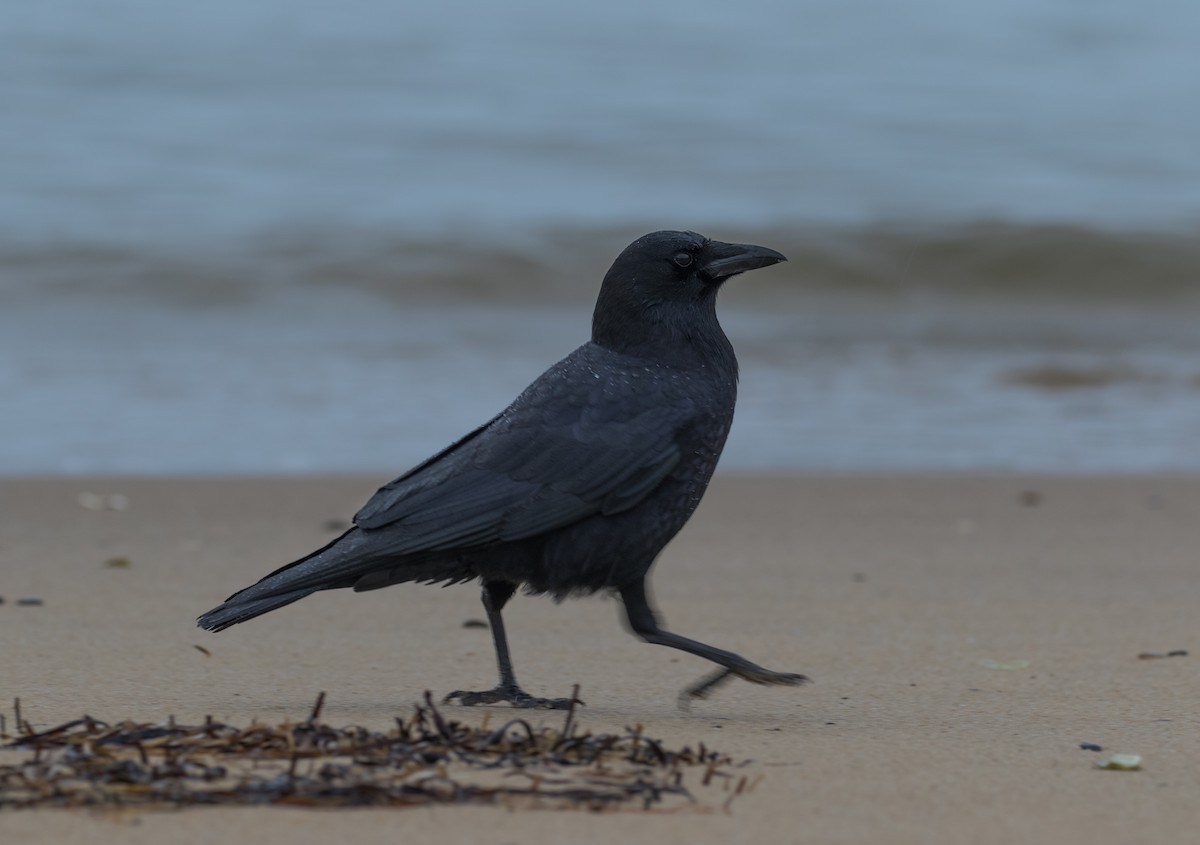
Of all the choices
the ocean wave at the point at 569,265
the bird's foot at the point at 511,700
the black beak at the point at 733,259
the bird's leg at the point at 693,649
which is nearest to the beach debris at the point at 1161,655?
the bird's leg at the point at 693,649

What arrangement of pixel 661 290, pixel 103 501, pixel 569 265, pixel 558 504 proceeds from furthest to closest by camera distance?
pixel 569 265
pixel 103 501
pixel 661 290
pixel 558 504

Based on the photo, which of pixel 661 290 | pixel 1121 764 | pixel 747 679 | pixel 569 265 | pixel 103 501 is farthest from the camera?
pixel 569 265

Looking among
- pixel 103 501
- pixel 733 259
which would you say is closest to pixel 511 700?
pixel 733 259

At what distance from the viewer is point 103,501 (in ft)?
21.6

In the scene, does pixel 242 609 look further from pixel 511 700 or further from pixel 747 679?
pixel 747 679

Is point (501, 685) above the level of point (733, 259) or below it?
below

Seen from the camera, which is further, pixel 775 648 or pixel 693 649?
pixel 775 648

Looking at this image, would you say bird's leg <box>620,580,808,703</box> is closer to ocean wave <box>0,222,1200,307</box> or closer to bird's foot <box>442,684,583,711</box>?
bird's foot <box>442,684,583,711</box>

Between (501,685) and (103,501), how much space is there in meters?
3.44

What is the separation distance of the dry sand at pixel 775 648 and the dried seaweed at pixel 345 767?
57mm

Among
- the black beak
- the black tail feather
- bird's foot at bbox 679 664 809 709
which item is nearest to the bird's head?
the black beak

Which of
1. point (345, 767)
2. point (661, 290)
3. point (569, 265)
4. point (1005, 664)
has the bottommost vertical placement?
point (1005, 664)

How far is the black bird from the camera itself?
3508 mm

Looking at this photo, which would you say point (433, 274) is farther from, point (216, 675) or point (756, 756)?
point (756, 756)
